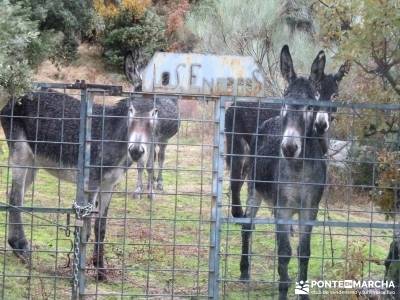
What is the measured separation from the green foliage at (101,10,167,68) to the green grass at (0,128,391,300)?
15.3 m

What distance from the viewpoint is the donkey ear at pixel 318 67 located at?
25.9 feet

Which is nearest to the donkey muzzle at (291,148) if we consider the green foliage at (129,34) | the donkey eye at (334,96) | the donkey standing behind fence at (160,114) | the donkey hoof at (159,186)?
the donkey standing behind fence at (160,114)

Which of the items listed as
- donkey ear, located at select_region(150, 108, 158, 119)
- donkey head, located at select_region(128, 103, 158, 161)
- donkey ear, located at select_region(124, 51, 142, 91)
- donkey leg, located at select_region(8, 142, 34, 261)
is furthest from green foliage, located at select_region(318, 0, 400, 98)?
donkey leg, located at select_region(8, 142, 34, 261)

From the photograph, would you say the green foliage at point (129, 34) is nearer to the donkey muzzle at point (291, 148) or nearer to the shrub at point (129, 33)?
the shrub at point (129, 33)

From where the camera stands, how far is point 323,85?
28.2 feet

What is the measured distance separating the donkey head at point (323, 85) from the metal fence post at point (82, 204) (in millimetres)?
2199

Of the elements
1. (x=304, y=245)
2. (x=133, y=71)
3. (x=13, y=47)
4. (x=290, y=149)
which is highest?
(x=133, y=71)

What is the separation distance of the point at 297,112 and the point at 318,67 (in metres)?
0.82

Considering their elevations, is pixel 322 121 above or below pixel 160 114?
below

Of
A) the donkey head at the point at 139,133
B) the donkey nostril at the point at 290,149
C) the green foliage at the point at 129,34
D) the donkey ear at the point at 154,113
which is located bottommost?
the donkey nostril at the point at 290,149

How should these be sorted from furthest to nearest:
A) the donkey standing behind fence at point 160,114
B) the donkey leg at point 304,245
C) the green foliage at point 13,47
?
1. the donkey standing behind fence at point 160,114
2. the donkey leg at point 304,245
3. the green foliage at point 13,47

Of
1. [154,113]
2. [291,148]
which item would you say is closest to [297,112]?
[291,148]

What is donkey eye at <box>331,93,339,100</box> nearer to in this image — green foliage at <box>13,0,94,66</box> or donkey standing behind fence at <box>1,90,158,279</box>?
donkey standing behind fence at <box>1,90,158,279</box>

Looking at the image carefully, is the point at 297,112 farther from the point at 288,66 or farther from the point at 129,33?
the point at 129,33
